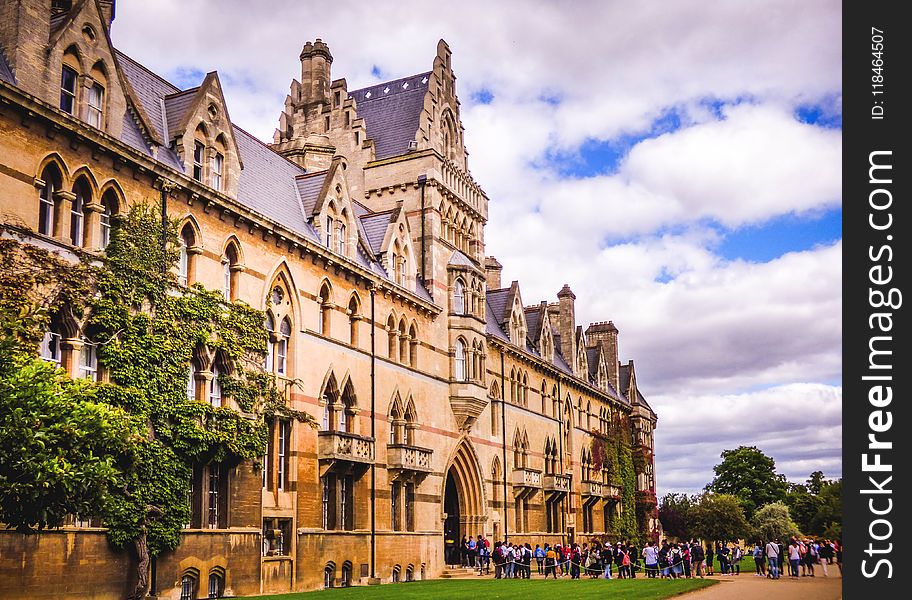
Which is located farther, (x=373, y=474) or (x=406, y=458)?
(x=406, y=458)

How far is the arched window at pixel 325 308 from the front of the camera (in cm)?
3453

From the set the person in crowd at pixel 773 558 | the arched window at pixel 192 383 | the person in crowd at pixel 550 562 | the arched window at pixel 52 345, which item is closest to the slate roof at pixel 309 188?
the arched window at pixel 192 383

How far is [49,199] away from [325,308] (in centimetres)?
1272

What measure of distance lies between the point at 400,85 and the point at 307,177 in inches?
588

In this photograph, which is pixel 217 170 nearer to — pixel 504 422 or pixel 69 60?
pixel 69 60

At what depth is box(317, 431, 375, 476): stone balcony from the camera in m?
32.8

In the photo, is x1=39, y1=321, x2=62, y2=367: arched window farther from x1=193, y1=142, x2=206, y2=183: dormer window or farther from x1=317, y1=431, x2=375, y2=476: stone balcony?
x1=317, y1=431, x2=375, y2=476: stone balcony

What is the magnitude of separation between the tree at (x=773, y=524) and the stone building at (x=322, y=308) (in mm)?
39222

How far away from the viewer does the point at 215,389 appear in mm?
28562

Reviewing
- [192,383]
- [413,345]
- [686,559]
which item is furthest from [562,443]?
[192,383]

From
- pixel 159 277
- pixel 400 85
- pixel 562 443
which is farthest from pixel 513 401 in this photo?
pixel 159 277

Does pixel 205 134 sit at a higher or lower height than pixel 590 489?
higher

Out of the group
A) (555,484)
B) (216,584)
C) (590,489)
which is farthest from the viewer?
(590,489)
